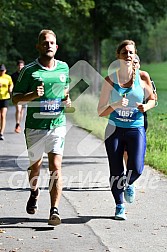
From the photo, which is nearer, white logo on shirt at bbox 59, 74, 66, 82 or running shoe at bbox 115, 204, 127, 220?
white logo on shirt at bbox 59, 74, 66, 82

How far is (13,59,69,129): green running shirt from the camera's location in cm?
809

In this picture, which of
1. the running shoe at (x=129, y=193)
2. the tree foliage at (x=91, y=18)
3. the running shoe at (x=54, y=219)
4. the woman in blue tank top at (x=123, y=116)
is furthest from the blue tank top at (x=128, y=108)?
the tree foliage at (x=91, y=18)

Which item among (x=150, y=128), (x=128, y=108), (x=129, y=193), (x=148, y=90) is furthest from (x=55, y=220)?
(x=150, y=128)

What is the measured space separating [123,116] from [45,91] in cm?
96

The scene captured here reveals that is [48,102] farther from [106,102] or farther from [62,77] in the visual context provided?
[106,102]

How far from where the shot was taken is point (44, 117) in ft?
26.8

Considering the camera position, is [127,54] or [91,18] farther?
[91,18]

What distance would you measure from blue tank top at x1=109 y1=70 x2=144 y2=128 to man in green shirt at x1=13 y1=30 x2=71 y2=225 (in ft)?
1.89

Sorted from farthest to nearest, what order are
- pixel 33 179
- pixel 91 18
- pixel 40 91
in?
pixel 91 18
pixel 33 179
pixel 40 91

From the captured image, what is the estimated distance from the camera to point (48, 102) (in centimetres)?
813

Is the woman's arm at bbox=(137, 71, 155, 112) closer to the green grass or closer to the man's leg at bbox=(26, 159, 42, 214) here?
the man's leg at bbox=(26, 159, 42, 214)

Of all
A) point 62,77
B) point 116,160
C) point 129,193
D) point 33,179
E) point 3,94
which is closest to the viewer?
point 62,77

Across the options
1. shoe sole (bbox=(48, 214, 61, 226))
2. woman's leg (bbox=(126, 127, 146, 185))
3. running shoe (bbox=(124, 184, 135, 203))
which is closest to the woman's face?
woman's leg (bbox=(126, 127, 146, 185))

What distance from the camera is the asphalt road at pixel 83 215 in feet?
23.6
